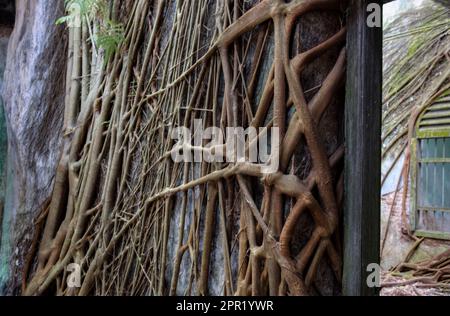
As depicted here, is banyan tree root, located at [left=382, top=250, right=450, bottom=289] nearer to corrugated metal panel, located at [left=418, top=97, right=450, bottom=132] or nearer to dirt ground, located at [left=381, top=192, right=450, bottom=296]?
dirt ground, located at [left=381, top=192, right=450, bottom=296]

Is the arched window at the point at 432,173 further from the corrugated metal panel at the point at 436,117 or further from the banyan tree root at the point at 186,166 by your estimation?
the banyan tree root at the point at 186,166

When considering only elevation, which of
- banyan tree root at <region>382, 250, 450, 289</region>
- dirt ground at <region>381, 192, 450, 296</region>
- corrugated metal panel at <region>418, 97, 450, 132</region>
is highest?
corrugated metal panel at <region>418, 97, 450, 132</region>

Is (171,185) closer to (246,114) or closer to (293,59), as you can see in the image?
(246,114)

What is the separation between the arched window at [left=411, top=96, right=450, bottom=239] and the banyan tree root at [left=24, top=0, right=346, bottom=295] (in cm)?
422

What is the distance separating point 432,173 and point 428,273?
4.06ft

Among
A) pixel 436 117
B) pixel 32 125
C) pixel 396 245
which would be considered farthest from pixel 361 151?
pixel 396 245

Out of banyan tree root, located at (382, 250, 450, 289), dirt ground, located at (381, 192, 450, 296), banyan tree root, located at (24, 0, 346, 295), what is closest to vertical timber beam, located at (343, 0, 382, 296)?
banyan tree root, located at (24, 0, 346, 295)

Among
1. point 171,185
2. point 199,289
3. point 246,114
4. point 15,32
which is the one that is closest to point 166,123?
point 171,185

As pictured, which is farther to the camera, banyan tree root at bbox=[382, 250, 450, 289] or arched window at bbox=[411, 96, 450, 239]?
arched window at bbox=[411, 96, 450, 239]

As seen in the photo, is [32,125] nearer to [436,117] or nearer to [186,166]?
[186,166]

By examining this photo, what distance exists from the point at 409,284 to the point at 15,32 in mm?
4539

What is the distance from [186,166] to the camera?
2.36 metres

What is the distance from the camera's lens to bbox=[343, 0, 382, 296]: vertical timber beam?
171 cm

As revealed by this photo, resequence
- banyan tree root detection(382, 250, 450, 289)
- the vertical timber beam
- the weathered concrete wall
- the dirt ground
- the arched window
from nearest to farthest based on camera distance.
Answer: the vertical timber beam
the weathered concrete wall
banyan tree root detection(382, 250, 450, 289)
the dirt ground
the arched window
